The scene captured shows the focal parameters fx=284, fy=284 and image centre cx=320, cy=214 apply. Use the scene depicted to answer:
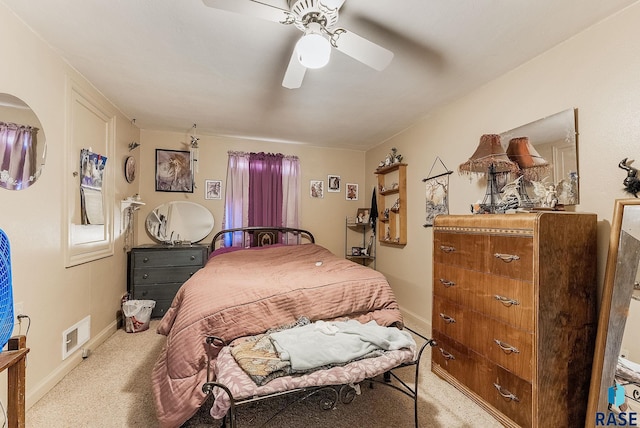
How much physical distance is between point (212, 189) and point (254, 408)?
3062 millimetres

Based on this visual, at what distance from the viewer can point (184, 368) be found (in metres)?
1.61

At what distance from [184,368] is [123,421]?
1.96ft

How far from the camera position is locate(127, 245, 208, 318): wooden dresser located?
3.44m

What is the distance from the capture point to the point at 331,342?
1.62 m

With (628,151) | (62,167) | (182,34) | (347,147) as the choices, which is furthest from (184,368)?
(347,147)

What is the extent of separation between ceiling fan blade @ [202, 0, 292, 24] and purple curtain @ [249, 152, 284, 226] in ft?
9.54

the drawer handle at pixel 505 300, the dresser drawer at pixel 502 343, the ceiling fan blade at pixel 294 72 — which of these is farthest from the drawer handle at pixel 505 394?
the ceiling fan blade at pixel 294 72

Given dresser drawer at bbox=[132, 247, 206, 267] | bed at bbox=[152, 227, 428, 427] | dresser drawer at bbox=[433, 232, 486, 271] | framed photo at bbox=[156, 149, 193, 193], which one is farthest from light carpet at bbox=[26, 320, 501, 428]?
framed photo at bbox=[156, 149, 193, 193]

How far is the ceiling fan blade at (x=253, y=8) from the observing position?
130cm

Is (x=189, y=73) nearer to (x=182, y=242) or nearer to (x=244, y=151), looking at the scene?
(x=244, y=151)

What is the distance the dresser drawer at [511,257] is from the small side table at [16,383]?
237 cm

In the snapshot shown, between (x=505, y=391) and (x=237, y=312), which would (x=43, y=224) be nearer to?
(x=237, y=312)

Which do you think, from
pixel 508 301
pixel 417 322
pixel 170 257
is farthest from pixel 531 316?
pixel 170 257

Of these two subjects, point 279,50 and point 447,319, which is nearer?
point 279,50
